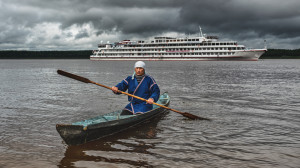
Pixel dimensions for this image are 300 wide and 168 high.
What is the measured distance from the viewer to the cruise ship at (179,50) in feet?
276

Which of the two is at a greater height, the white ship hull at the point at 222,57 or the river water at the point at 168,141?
the white ship hull at the point at 222,57

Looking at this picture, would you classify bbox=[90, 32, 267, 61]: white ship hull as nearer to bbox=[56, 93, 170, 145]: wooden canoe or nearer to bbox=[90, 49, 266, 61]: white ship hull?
bbox=[90, 49, 266, 61]: white ship hull

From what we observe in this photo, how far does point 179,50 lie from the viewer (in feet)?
303

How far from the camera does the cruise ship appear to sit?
8425 centimetres

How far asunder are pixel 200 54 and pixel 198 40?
4778mm

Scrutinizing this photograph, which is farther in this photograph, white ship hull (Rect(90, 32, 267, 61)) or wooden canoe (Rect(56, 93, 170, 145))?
white ship hull (Rect(90, 32, 267, 61))

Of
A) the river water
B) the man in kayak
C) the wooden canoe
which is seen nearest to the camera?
the river water

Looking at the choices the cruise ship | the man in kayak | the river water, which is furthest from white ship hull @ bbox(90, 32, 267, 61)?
the man in kayak

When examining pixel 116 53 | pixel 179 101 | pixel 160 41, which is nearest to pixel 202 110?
pixel 179 101

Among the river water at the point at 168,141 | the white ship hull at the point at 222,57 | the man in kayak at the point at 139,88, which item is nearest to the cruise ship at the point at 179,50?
the white ship hull at the point at 222,57

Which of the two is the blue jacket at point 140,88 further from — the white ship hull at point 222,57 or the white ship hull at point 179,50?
the white ship hull at point 222,57

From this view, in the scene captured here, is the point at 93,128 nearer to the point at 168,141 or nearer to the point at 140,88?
the point at 168,141

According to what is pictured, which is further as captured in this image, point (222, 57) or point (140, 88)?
point (222, 57)

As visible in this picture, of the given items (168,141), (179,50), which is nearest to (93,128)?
(168,141)
